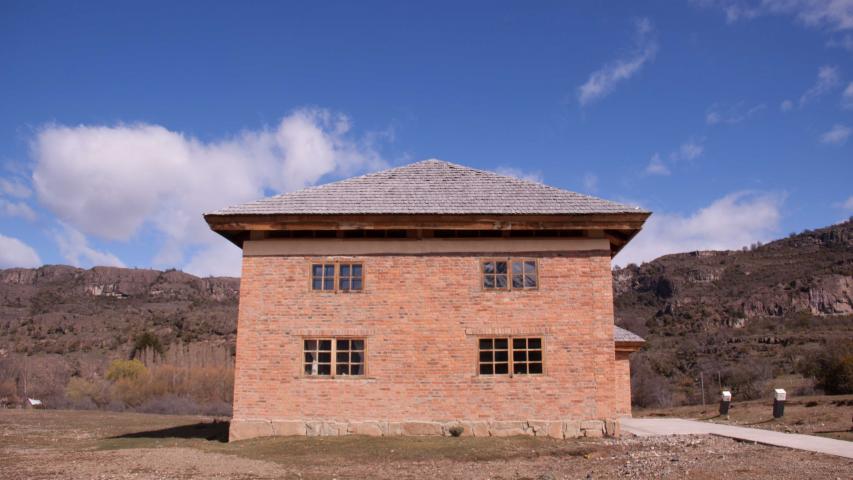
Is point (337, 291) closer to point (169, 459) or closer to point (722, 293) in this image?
point (169, 459)

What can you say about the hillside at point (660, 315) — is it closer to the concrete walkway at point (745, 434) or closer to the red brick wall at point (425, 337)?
the concrete walkway at point (745, 434)

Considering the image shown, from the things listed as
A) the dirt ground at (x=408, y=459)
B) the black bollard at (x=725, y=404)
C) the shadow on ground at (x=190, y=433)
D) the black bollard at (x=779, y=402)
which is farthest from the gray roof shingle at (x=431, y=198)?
the black bollard at (x=725, y=404)

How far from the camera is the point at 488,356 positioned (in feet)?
54.4

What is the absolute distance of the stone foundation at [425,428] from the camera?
1612 centimetres

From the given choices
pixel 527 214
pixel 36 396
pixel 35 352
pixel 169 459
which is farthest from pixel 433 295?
pixel 35 352

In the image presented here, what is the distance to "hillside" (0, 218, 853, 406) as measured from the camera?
44406mm

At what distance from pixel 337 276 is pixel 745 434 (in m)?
10.0

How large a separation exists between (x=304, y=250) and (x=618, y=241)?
26.1ft

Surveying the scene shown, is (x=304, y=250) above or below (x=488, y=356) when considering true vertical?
above

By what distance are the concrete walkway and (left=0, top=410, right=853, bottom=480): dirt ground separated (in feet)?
1.80

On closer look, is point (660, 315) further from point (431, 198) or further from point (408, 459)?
point (408, 459)

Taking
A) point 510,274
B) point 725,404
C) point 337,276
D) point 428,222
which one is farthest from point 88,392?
point 725,404

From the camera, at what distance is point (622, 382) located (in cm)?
2381

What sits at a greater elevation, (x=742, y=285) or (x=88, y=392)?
(x=742, y=285)
